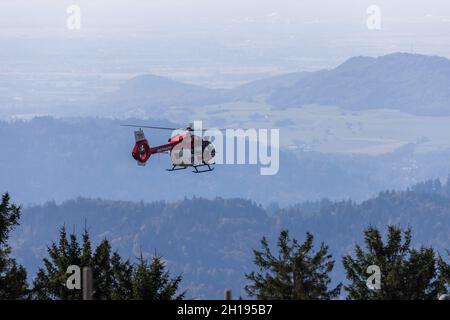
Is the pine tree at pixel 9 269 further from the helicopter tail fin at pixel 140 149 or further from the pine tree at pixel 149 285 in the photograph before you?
the helicopter tail fin at pixel 140 149

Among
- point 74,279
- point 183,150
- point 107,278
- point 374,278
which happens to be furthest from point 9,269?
point 183,150

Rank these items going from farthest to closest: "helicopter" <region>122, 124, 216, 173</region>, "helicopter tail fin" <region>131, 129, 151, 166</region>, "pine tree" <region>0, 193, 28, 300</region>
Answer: "helicopter tail fin" <region>131, 129, 151, 166</region>
"helicopter" <region>122, 124, 216, 173</region>
"pine tree" <region>0, 193, 28, 300</region>

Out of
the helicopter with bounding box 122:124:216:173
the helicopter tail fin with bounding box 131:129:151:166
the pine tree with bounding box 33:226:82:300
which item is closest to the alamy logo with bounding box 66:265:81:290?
the pine tree with bounding box 33:226:82:300

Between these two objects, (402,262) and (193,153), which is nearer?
(402,262)

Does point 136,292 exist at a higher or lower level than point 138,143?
lower

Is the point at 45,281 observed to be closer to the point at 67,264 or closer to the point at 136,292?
the point at 67,264

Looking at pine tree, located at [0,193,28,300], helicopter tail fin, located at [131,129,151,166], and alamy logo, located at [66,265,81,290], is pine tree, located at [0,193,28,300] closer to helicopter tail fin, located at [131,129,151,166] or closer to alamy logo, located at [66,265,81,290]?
alamy logo, located at [66,265,81,290]
